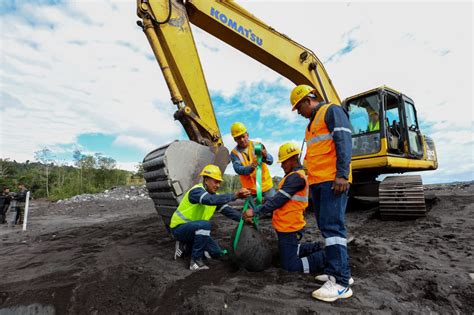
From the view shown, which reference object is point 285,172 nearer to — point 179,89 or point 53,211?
point 179,89

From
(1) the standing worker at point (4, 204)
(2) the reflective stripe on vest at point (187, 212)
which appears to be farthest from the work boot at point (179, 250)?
(1) the standing worker at point (4, 204)

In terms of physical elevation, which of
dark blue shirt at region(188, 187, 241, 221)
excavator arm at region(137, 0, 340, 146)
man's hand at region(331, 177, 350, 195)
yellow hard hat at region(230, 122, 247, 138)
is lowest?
dark blue shirt at region(188, 187, 241, 221)

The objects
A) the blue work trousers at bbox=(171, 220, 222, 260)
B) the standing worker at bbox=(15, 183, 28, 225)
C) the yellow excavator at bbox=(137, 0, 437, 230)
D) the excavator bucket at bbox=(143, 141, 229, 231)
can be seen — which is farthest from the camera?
the standing worker at bbox=(15, 183, 28, 225)

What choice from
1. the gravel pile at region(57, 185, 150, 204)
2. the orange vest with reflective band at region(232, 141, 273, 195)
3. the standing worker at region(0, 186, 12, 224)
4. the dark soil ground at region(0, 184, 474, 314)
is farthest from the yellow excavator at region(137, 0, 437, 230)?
the gravel pile at region(57, 185, 150, 204)

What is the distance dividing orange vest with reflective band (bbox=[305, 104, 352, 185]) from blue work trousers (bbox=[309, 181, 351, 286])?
93 mm

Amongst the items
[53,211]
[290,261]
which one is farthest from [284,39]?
[53,211]

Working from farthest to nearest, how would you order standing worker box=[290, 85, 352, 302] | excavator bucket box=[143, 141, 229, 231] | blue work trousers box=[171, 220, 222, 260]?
excavator bucket box=[143, 141, 229, 231] < blue work trousers box=[171, 220, 222, 260] < standing worker box=[290, 85, 352, 302]

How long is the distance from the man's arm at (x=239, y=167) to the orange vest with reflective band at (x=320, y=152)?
1.06 m

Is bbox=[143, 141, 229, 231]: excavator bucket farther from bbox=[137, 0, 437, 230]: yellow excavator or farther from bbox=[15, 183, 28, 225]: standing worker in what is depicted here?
bbox=[15, 183, 28, 225]: standing worker

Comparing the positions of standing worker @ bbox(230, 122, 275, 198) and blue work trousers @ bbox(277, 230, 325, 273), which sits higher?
standing worker @ bbox(230, 122, 275, 198)

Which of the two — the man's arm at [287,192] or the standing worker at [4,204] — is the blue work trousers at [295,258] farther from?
the standing worker at [4,204]

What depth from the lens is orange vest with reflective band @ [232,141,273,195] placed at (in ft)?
13.5

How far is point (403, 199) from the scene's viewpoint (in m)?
6.04

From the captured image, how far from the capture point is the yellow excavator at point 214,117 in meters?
4.04
